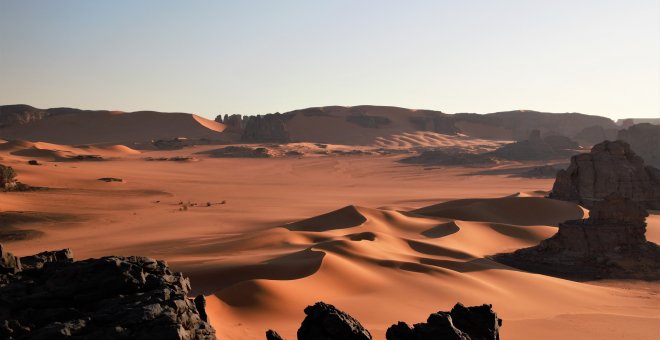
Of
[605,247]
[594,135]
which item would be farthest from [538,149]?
[605,247]

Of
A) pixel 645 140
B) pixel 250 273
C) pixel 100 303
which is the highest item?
pixel 645 140

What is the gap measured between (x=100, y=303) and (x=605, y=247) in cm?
1425

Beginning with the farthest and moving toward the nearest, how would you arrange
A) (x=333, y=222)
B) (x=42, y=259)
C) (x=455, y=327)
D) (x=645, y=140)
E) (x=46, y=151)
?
(x=46, y=151), (x=645, y=140), (x=333, y=222), (x=42, y=259), (x=455, y=327)

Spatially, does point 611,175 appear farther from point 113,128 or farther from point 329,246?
point 113,128

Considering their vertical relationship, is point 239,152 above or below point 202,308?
below

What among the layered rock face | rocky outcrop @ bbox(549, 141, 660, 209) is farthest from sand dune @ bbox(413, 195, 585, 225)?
the layered rock face

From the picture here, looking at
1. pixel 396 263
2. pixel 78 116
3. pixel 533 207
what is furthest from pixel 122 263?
pixel 78 116

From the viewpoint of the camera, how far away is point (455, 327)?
651cm

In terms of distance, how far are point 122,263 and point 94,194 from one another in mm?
24955

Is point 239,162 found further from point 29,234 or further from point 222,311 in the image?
point 222,311

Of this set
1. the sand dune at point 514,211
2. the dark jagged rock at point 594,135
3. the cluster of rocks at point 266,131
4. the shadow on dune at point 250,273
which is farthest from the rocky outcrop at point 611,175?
the dark jagged rock at point 594,135

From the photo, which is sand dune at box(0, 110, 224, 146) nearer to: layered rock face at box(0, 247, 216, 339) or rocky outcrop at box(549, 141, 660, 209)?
rocky outcrop at box(549, 141, 660, 209)

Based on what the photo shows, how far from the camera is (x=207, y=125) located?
95.9m

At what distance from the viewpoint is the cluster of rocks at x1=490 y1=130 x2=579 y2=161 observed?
62.7 meters
